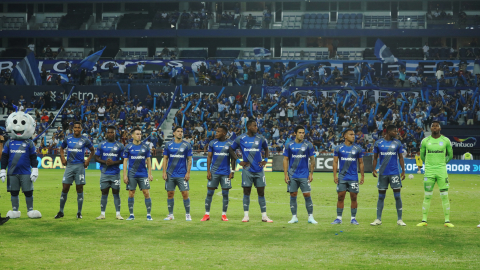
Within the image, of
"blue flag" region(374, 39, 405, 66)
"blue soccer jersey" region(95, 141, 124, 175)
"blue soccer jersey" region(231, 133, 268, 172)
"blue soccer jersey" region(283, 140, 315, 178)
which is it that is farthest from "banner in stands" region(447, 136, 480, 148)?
"blue soccer jersey" region(95, 141, 124, 175)

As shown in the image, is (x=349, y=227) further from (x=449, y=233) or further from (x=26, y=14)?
(x=26, y=14)

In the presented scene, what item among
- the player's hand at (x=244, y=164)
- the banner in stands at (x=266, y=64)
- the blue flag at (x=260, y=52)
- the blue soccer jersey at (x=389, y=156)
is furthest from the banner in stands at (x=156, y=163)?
the blue soccer jersey at (x=389, y=156)

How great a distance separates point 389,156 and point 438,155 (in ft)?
4.00

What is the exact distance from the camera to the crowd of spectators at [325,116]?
4044cm

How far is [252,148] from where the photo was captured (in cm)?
1448

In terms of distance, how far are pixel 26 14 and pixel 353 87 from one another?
35685 mm

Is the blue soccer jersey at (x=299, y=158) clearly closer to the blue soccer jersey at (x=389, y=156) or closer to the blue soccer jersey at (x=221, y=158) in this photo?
the blue soccer jersey at (x=221, y=158)

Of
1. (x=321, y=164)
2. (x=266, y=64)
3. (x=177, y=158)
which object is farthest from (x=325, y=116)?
(x=177, y=158)

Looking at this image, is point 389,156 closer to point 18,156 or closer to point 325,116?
point 18,156

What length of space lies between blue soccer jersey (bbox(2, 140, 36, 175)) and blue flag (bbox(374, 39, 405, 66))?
40146 mm

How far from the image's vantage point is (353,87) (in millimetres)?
47031

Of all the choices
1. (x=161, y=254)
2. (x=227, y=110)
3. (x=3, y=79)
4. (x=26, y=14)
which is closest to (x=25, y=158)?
(x=161, y=254)

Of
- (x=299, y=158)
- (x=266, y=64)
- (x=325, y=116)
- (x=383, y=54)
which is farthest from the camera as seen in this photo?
(x=266, y=64)

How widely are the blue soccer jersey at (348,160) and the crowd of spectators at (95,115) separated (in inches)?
1067
